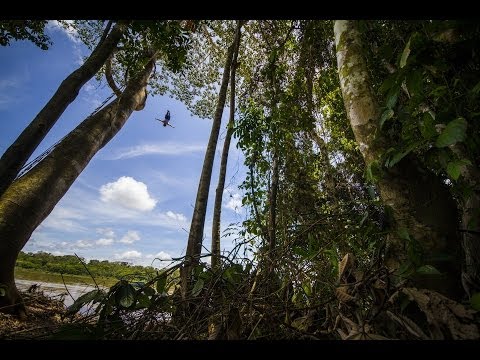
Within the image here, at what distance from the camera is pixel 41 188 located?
471 cm

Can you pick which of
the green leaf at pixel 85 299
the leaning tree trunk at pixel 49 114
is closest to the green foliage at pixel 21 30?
the leaning tree trunk at pixel 49 114

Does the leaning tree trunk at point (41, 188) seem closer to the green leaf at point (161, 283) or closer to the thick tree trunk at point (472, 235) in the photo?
the green leaf at point (161, 283)

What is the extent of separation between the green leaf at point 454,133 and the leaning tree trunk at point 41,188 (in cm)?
380

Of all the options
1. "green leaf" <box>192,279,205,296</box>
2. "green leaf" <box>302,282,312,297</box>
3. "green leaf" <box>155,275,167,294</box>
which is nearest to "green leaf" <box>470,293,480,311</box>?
"green leaf" <box>302,282,312,297</box>

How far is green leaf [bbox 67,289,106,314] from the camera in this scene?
1430 mm

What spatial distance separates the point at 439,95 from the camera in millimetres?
1402

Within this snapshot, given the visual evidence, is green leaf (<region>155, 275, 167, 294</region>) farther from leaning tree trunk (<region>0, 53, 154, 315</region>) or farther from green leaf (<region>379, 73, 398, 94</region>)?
leaning tree trunk (<region>0, 53, 154, 315</region>)

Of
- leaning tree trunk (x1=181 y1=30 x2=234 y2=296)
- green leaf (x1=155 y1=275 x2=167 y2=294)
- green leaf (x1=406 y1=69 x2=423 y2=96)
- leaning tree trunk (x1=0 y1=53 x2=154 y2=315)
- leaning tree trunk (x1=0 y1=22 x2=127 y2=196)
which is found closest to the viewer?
green leaf (x1=406 y1=69 x2=423 y2=96)

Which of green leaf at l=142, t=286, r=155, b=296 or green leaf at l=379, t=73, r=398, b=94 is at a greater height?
green leaf at l=379, t=73, r=398, b=94

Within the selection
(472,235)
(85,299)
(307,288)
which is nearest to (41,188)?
(85,299)

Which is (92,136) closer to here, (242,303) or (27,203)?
(27,203)

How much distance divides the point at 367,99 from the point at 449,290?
1167 mm

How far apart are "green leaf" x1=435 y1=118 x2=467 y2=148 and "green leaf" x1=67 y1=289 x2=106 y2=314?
154 centimetres

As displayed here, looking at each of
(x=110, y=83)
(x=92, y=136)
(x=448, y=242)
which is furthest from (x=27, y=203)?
(x=110, y=83)
